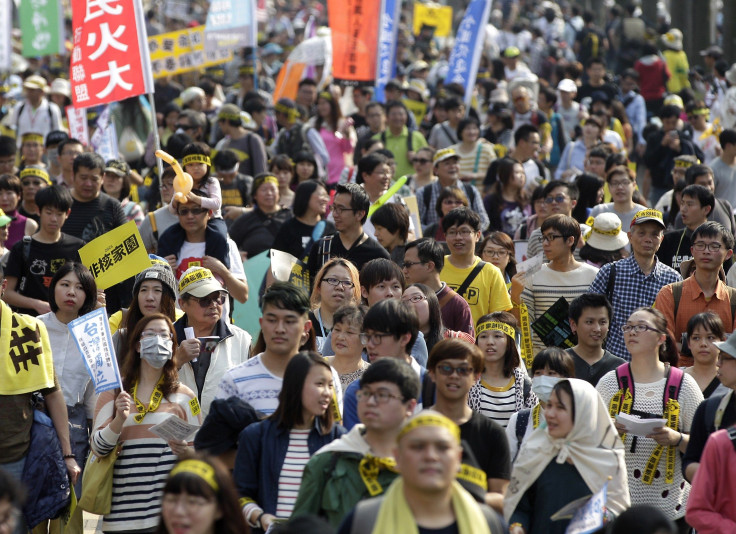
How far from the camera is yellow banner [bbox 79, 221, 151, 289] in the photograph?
327 inches

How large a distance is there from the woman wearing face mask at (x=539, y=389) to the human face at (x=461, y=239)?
207cm

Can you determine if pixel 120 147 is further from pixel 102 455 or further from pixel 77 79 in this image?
pixel 102 455

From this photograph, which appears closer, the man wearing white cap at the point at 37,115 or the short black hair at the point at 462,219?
the short black hair at the point at 462,219

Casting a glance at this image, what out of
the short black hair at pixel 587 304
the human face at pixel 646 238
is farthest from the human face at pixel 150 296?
the human face at pixel 646 238

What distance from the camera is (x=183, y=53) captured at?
16.8 m

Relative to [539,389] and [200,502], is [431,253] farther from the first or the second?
[200,502]

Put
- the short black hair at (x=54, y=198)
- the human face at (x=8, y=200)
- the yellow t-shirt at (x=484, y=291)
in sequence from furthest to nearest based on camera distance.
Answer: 1. the human face at (x=8, y=200)
2. the short black hair at (x=54, y=198)
3. the yellow t-shirt at (x=484, y=291)

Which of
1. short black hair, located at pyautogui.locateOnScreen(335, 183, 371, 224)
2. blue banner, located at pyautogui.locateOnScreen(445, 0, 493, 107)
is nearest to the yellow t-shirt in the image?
short black hair, located at pyautogui.locateOnScreen(335, 183, 371, 224)

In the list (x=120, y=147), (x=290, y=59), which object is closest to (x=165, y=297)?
(x=120, y=147)

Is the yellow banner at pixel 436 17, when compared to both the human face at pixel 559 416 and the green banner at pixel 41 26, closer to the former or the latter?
the green banner at pixel 41 26

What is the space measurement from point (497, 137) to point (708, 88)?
28.1ft

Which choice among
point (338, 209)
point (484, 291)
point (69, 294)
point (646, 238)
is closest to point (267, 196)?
point (338, 209)

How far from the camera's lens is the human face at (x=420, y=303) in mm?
7242

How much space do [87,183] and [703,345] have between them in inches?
191
